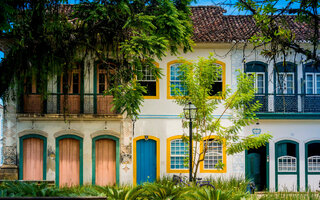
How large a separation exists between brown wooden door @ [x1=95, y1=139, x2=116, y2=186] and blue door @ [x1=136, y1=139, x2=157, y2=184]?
1.15 m

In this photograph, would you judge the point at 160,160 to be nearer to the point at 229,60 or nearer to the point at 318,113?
the point at 229,60

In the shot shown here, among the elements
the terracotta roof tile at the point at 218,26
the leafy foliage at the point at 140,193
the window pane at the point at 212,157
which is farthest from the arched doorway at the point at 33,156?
the leafy foliage at the point at 140,193

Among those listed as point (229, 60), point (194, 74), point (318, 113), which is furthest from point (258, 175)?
point (194, 74)

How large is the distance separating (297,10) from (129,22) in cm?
633

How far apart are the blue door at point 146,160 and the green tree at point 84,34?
343 cm

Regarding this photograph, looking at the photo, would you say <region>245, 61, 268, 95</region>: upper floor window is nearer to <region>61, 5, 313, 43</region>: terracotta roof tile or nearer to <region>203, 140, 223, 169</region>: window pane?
<region>61, 5, 313, 43</region>: terracotta roof tile

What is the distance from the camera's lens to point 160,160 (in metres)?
17.5

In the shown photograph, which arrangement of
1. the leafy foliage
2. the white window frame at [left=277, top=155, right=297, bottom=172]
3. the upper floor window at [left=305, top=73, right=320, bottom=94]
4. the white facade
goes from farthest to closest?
the upper floor window at [left=305, top=73, right=320, bottom=94] → the white window frame at [left=277, top=155, right=297, bottom=172] → the white facade → the leafy foliage

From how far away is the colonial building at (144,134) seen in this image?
17328mm

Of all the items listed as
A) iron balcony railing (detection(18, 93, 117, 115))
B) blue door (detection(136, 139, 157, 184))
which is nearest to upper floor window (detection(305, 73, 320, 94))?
blue door (detection(136, 139, 157, 184))

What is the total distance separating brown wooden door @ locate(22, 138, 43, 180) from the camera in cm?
1744

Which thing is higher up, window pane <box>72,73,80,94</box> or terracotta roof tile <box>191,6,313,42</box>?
terracotta roof tile <box>191,6,313,42</box>

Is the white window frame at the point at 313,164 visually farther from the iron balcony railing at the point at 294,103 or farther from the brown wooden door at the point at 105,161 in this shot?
the brown wooden door at the point at 105,161

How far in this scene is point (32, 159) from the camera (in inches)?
688
